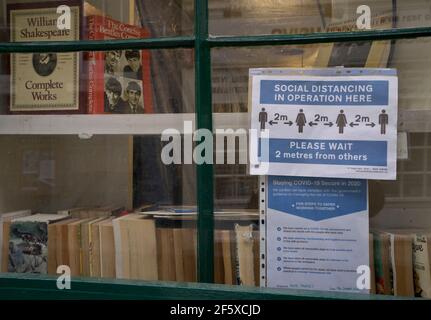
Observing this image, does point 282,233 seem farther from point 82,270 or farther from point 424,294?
point 82,270

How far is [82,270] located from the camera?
2.32m

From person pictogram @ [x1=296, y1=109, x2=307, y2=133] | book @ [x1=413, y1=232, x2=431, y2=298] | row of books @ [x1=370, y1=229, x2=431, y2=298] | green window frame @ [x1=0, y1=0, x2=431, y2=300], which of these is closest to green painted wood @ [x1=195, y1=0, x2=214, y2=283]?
green window frame @ [x1=0, y1=0, x2=431, y2=300]

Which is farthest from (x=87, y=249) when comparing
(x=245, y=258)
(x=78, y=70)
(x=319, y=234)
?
(x=319, y=234)

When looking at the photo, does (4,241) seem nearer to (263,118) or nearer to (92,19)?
(92,19)

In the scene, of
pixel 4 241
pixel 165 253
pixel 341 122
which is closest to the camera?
pixel 341 122

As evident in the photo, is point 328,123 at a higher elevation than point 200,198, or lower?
higher

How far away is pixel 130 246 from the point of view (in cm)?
229

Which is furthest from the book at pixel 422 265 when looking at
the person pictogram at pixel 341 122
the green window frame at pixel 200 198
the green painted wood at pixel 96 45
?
the green painted wood at pixel 96 45

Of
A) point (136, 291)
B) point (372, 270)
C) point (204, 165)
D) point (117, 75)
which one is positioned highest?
point (117, 75)

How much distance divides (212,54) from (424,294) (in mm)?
1396

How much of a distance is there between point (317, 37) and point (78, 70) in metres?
1.16

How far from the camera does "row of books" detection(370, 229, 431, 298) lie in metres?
2.06

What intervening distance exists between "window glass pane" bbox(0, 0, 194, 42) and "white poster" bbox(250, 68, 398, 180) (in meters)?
0.59

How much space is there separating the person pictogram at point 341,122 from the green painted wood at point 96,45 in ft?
2.42
